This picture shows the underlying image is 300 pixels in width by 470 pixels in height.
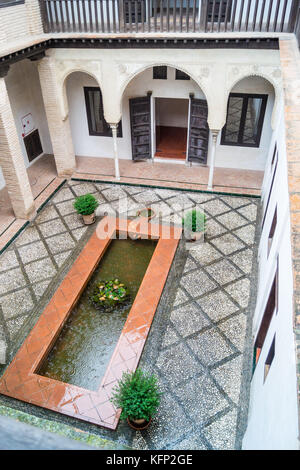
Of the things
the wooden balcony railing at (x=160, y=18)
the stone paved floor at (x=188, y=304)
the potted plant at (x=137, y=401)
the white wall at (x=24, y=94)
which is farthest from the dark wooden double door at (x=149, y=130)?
the potted plant at (x=137, y=401)

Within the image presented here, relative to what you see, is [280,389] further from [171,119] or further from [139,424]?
[171,119]

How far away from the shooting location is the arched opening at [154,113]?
371 inches

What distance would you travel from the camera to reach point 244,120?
369 inches

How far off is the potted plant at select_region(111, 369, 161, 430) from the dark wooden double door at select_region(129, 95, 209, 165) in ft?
22.7

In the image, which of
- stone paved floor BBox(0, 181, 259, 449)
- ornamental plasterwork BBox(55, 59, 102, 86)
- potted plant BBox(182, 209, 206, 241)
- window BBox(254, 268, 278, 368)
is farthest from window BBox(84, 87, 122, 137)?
window BBox(254, 268, 278, 368)

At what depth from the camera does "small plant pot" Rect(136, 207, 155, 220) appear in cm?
851

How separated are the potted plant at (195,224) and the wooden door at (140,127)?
3.56 meters

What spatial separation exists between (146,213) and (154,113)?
3.29 m

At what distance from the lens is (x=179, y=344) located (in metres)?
5.74

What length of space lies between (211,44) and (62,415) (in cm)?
726

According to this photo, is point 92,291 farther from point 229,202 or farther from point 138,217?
point 229,202

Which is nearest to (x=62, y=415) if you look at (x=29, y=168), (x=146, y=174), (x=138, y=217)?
(x=138, y=217)

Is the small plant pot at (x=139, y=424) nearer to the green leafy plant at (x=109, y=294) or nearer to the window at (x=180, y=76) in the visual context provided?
the green leafy plant at (x=109, y=294)

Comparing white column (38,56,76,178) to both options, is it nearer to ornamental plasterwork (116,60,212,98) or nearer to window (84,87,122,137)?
window (84,87,122,137)
